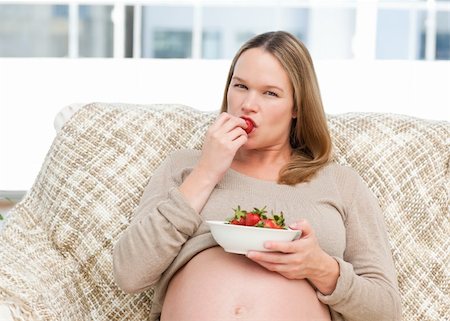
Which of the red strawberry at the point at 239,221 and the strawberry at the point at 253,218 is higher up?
the strawberry at the point at 253,218

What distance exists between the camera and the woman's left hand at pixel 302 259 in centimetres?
191

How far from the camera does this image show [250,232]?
6.10 ft

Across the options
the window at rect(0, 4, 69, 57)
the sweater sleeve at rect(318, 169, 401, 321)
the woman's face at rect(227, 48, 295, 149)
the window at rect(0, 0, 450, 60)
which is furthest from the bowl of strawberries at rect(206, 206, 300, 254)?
the window at rect(0, 4, 69, 57)

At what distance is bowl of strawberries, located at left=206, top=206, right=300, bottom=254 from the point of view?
6.09 ft

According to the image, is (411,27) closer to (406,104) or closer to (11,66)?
(406,104)

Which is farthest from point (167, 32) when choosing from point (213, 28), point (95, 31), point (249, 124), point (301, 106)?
point (249, 124)

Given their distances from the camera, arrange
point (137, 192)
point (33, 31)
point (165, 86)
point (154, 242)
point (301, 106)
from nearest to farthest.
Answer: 1. point (154, 242)
2. point (301, 106)
3. point (137, 192)
4. point (165, 86)
5. point (33, 31)

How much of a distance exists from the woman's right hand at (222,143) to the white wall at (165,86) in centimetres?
398

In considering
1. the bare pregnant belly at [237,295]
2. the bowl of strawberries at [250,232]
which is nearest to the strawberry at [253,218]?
the bowl of strawberries at [250,232]

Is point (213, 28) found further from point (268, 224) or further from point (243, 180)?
point (268, 224)

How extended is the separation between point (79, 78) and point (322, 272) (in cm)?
445

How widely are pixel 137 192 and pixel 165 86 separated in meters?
3.80

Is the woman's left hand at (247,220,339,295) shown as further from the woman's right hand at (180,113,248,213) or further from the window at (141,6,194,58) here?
the window at (141,6,194,58)

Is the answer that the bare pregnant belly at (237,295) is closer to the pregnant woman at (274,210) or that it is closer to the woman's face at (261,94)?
the pregnant woman at (274,210)
